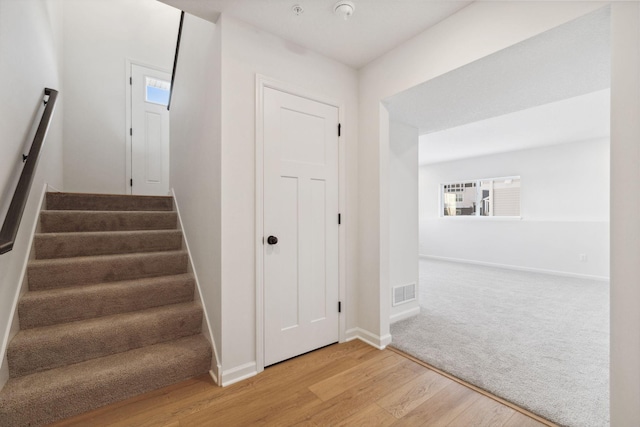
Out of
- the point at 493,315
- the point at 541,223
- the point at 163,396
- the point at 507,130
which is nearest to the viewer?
the point at 163,396

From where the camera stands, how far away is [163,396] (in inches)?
70.4

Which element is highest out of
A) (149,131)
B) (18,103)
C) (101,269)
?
(149,131)

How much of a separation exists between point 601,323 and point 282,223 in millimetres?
3706

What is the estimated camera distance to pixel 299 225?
7.68ft

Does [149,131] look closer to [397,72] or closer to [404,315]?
[397,72]

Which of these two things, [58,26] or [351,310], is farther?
[58,26]

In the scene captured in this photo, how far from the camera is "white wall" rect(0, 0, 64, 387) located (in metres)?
1.65

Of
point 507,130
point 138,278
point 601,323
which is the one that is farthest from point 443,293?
point 138,278

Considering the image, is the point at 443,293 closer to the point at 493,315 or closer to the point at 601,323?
the point at 493,315

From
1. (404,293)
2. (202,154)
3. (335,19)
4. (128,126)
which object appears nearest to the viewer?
(335,19)

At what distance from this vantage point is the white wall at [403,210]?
317 centimetres

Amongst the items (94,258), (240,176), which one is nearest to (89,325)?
(94,258)

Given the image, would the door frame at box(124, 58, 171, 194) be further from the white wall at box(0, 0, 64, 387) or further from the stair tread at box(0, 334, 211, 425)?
the stair tread at box(0, 334, 211, 425)

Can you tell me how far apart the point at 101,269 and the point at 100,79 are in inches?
130
